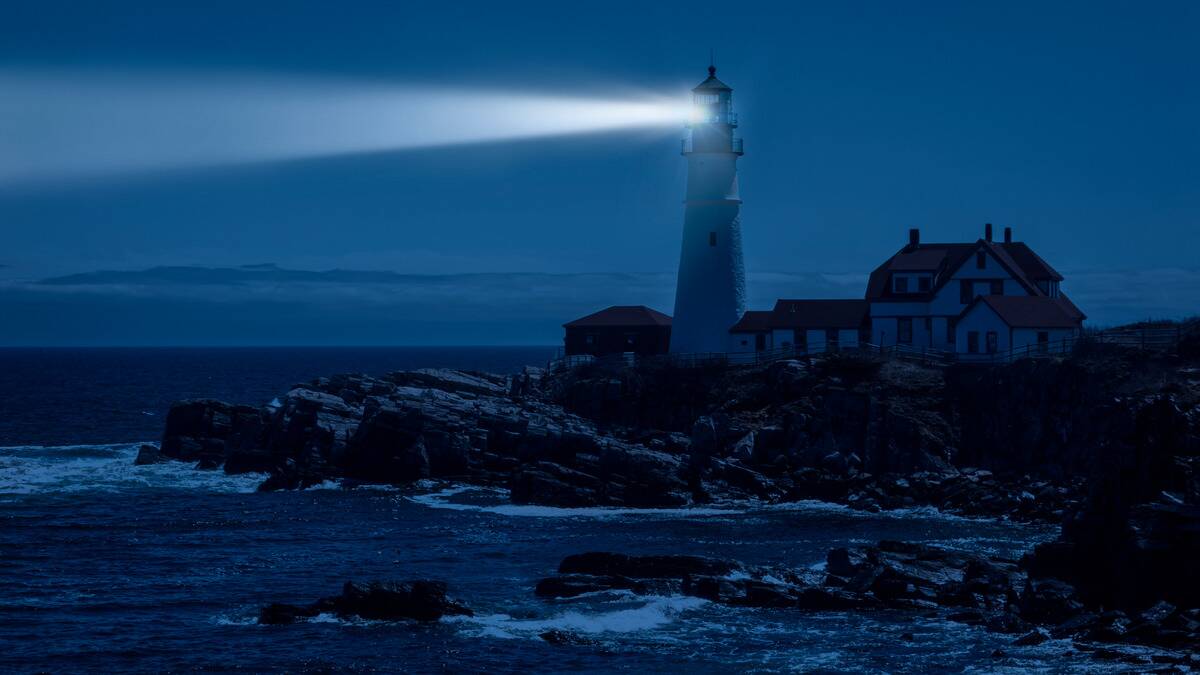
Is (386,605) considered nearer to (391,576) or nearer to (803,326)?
(391,576)

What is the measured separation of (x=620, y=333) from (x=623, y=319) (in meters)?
1.06

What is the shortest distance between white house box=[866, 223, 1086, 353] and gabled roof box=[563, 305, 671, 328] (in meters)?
12.4

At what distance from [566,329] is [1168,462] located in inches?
1769

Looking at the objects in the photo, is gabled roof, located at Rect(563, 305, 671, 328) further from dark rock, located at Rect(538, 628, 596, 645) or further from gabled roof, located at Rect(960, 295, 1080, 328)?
dark rock, located at Rect(538, 628, 596, 645)

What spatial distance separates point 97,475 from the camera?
210 feet

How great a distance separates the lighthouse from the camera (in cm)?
7038

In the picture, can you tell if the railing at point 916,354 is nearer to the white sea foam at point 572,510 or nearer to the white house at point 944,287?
the white house at point 944,287

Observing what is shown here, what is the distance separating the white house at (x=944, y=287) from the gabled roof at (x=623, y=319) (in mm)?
12388

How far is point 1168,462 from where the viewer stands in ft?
118

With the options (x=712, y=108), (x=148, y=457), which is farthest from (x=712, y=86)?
(x=148, y=457)

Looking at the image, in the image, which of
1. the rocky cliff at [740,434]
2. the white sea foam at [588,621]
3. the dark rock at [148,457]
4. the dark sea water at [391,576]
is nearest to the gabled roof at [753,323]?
the rocky cliff at [740,434]

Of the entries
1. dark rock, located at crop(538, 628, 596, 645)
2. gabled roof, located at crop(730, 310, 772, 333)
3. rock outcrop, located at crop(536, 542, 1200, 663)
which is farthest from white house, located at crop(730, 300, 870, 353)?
dark rock, located at crop(538, 628, 596, 645)

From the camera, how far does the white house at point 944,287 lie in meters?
66.7

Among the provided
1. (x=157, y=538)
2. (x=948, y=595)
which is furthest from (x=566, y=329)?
(x=948, y=595)
